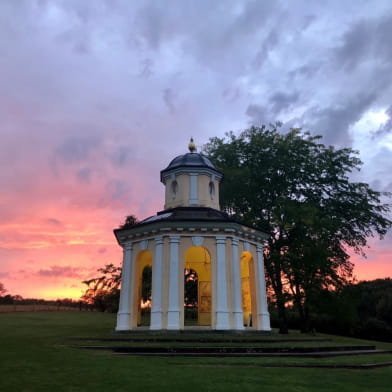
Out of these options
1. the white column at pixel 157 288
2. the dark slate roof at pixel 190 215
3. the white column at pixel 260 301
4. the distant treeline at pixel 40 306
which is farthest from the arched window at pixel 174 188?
the distant treeline at pixel 40 306

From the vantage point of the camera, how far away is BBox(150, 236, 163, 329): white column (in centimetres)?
1872

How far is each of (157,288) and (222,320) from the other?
12.3ft

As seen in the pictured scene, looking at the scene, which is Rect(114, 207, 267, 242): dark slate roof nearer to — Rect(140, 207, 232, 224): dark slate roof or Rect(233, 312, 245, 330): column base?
Rect(140, 207, 232, 224): dark slate roof

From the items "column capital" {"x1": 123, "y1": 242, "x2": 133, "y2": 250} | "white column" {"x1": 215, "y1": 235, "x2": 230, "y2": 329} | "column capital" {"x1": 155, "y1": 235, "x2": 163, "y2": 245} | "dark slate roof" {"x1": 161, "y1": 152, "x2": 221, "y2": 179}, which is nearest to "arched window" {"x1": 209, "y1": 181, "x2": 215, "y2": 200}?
"dark slate roof" {"x1": 161, "y1": 152, "x2": 221, "y2": 179}

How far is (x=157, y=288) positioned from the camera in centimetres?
1934

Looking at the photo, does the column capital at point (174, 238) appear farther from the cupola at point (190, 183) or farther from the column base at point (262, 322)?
the column base at point (262, 322)

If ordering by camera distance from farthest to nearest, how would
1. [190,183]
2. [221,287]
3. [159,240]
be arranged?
[190,183]
[159,240]
[221,287]

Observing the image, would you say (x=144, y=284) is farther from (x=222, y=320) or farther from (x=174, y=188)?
(x=222, y=320)

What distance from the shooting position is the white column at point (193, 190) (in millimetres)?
23906

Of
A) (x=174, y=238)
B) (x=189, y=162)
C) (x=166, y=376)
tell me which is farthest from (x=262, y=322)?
(x=166, y=376)

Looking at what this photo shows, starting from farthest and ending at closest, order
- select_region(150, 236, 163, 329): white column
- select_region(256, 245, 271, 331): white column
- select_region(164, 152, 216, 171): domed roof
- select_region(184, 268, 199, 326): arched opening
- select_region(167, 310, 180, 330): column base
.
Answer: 1. select_region(184, 268, 199, 326): arched opening
2. select_region(164, 152, 216, 171): domed roof
3. select_region(256, 245, 271, 331): white column
4. select_region(150, 236, 163, 329): white column
5. select_region(167, 310, 180, 330): column base

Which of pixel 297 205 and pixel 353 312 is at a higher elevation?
pixel 297 205

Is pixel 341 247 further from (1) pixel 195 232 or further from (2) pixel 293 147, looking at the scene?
(1) pixel 195 232

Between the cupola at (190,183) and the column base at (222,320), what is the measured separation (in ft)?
24.6
